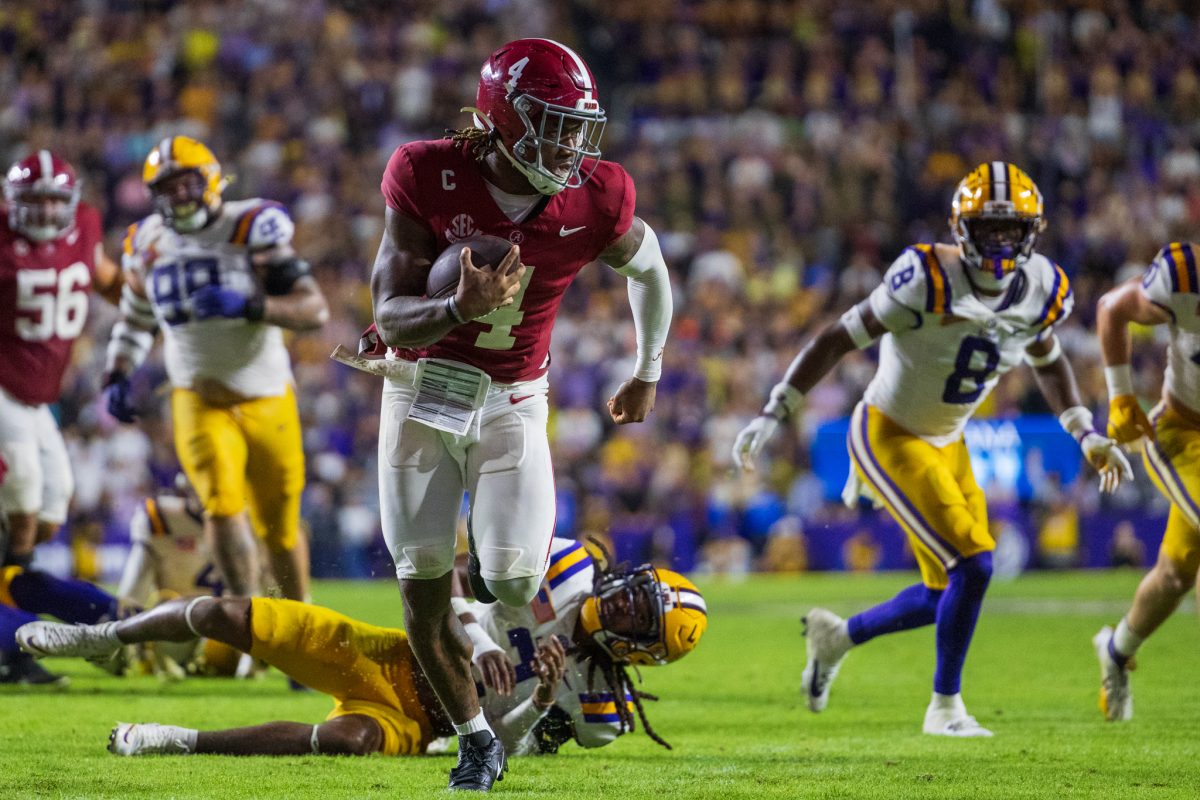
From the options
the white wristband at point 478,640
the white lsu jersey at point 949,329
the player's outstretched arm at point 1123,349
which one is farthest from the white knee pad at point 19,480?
the player's outstretched arm at point 1123,349

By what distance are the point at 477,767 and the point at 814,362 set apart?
235 centimetres

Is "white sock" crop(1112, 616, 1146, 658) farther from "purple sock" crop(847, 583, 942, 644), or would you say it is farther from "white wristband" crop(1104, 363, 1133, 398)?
"white wristband" crop(1104, 363, 1133, 398)

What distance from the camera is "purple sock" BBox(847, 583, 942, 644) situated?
5.95 m

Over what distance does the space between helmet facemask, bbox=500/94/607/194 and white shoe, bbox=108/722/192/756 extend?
1994 mm

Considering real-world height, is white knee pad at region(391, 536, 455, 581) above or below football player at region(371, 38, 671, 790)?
below

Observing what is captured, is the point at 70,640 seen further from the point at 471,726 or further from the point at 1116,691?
the point at 1116,691

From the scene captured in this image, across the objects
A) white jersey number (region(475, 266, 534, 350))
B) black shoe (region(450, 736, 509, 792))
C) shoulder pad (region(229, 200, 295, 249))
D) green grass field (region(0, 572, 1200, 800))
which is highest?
shoulder pad (region(229, 200, 295, 249))

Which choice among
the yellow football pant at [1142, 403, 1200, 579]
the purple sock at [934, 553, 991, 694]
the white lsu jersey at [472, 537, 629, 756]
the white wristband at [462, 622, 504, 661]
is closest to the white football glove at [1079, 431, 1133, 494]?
the yellow football pant at [1142, 403, 1200, 579]

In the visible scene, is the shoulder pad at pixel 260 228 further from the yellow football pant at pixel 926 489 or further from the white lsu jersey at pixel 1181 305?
the white lsu jersey at pixel 1181 305

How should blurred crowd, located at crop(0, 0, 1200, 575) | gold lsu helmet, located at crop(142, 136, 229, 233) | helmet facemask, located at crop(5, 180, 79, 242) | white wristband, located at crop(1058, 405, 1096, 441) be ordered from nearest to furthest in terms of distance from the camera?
white wristband, located at crop(1058, 405, 1096, 441) → gold lsu helmet, located at crop(142, 136, 229, 233) → helmet facemask, located at crop(5, 180, 79, 242) → blurred crowd, located at crop(0, 0, 1200, 575)

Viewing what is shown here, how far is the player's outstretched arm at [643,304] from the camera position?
4418 mm

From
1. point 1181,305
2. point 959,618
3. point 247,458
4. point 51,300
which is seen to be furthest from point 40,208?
point 1181,305

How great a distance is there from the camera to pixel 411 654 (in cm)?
486

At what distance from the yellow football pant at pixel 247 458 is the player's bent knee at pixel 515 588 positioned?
287cm
